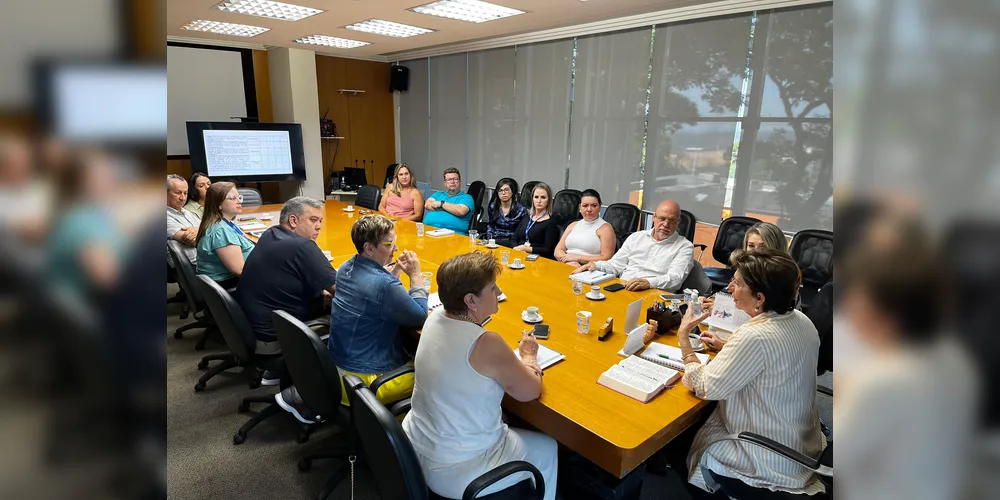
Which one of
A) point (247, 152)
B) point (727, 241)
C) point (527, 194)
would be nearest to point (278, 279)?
point (727, 241)

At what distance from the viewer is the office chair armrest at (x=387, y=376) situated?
7.45ft

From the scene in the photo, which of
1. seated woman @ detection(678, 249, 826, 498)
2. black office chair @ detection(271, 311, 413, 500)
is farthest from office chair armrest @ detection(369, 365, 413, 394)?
seated woman @ detection(678, 249, 826, 498)

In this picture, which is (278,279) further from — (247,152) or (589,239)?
(247,152)

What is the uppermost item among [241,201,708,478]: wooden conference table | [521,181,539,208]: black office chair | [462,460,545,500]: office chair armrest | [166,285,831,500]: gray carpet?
[521,181,539,208]: black office chair

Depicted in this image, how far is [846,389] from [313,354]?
2.09m

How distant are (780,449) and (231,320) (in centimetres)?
251

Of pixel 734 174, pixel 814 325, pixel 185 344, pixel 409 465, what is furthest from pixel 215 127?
pixel 814 325

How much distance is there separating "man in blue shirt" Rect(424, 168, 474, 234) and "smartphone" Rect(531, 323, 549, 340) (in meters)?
3.16

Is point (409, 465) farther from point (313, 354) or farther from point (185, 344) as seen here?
point (185, 344)

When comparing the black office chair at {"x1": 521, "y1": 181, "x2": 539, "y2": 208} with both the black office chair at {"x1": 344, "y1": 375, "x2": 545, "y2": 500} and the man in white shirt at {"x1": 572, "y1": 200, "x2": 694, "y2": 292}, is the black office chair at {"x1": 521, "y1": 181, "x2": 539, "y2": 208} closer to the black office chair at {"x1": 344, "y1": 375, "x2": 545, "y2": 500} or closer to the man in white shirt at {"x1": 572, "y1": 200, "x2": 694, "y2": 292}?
the man in white shirt at {"x1": 572, "y1": 200, "x2": 694, "y2": 292}

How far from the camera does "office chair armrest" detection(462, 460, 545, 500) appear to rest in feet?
5.25

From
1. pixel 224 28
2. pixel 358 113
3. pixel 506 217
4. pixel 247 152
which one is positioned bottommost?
pixel 506 217

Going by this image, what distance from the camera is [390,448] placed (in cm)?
150

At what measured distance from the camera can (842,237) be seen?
23 cm
